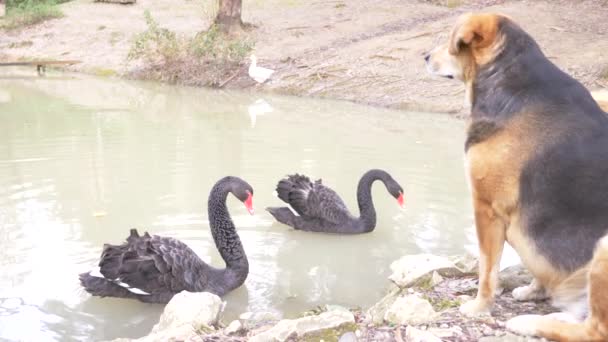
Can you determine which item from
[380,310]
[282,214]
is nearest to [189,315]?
[380,310]

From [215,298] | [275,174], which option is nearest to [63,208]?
[275,174]

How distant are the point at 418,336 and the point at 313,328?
599mm

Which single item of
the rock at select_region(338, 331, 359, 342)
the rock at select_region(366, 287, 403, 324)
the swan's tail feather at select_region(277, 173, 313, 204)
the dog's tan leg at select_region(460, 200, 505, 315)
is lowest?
the swan's tail feather at select_region(277, 173, 313, 204)

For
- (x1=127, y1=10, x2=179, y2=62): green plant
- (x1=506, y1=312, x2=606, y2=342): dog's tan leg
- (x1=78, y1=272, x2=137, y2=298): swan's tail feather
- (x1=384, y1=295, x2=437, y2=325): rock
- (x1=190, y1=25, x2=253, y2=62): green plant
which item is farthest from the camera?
(x1=127, y1=10, x2=179, y2=62): green plant

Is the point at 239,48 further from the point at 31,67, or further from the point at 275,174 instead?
the point at 275,174

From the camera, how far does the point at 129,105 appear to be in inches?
635

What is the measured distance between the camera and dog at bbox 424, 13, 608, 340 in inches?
126

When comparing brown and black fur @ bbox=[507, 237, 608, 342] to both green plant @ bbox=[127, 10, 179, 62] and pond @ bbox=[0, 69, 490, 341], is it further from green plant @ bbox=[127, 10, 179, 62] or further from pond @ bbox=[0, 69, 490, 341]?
green plant @ bbox=[127, 10, 179, 62]

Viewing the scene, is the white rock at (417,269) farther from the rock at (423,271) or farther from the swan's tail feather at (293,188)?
the swan's tail feather at (293,188)

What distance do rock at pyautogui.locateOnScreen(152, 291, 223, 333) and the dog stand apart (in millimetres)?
1841

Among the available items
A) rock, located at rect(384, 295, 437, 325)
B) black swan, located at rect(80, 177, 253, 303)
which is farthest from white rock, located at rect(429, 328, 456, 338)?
black swan, located at rect(80, 177, 253, 303)

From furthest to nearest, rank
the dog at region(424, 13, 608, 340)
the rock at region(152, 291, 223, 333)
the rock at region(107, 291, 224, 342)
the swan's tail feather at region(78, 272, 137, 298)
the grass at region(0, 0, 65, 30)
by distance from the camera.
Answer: the grass at region(0, 0, 65, 30) → the swan's tail feather at region(78, 272, 137, 298) → the rock at region(152, 291, 223, 333) → the rock at region(107, 291, 224, 342) → the dog at region(424, 13, 608, 340)

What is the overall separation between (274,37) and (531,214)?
813 inches

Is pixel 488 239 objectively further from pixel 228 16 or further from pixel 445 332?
pixel 228 16
